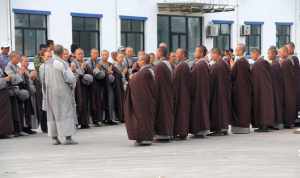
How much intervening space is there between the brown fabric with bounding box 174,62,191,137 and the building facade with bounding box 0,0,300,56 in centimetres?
1015

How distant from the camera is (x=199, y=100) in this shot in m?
12.8

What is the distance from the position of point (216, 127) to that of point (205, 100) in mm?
695

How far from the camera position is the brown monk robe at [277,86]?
14156 millimetres

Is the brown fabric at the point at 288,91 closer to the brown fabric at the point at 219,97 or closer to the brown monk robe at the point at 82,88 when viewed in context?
the brown fabric at the point at 219,97

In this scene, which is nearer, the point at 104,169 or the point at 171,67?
the point at 104,169

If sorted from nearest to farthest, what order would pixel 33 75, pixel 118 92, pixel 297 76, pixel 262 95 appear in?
pixel 262 95 → pixel 33 75 → pixel 297 76 → pixel 118 92

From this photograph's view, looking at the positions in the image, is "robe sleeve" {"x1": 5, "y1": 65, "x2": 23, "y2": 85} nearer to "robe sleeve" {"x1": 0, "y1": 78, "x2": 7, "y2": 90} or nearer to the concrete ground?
"robe sleeve" {"x1": 0, "y1": 78, "x2": 7, "y2": 90}

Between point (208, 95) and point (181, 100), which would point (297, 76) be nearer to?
point (208, 95)

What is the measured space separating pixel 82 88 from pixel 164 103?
3.76 m

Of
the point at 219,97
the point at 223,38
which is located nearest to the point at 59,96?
the point at 219,97

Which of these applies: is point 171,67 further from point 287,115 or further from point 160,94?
point 287,115

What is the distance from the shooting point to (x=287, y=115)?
14.5 meters

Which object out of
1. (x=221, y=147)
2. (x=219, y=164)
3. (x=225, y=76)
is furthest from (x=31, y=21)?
(x=219, y=164)

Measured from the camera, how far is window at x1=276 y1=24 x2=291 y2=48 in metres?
33.2
